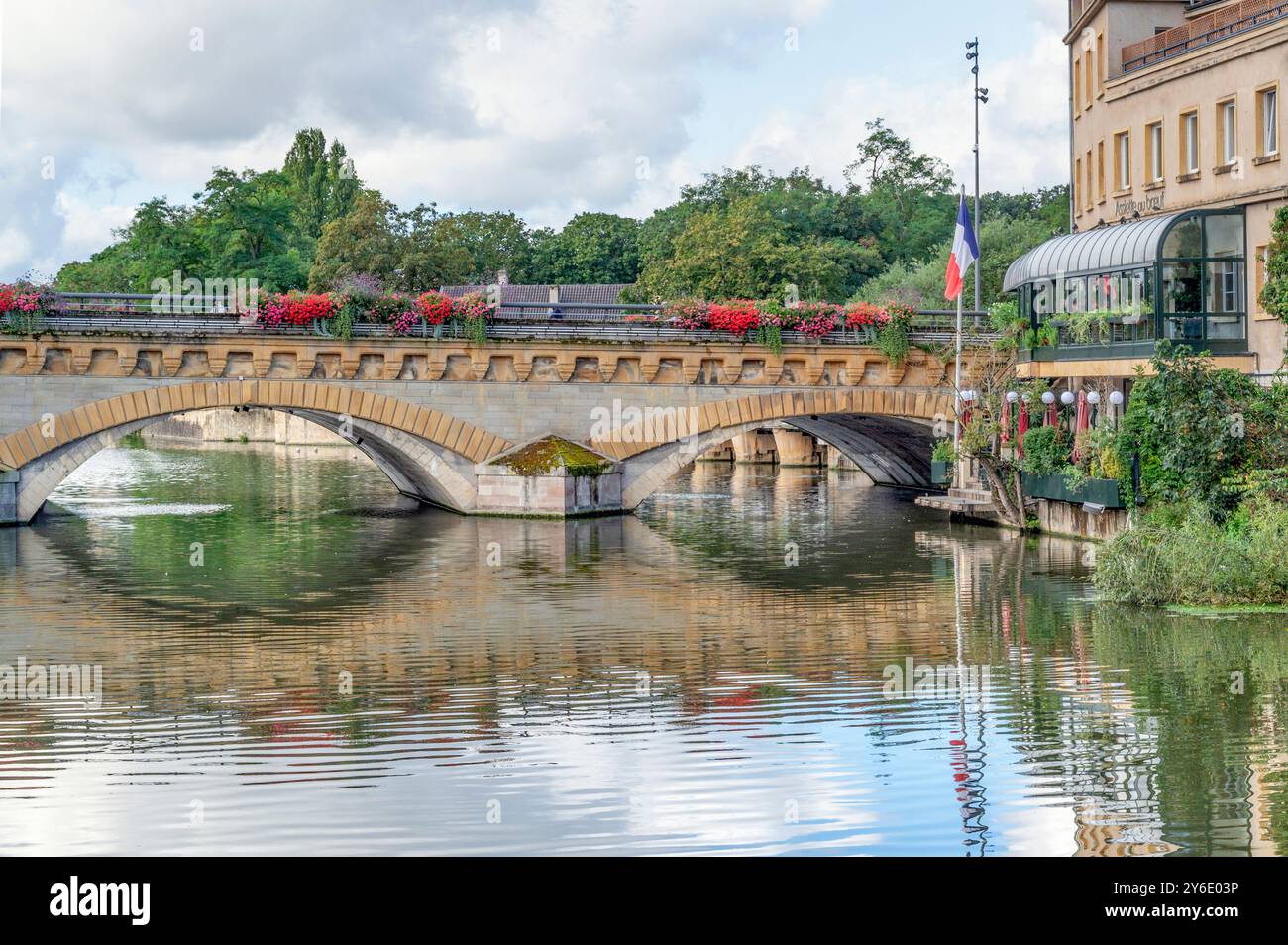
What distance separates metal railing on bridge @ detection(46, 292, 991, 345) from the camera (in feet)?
144

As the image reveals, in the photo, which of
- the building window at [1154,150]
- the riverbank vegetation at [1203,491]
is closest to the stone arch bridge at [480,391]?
the building window at [1154,150]

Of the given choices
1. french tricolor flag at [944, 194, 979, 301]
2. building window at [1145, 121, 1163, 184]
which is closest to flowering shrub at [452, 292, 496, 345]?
french tricolor flag at [944, 194, 979, 301]

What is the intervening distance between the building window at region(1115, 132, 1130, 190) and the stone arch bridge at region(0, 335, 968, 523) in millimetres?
6669

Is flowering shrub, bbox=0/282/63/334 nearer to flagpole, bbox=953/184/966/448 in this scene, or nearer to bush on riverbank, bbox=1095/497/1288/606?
flagpole, bbox=953/184/966/448

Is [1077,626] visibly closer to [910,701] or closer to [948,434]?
[910,701]

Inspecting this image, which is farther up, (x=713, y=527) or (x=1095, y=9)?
(x=1095, y=9)

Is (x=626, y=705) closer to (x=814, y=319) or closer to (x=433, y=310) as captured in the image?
(x=433, y=310)

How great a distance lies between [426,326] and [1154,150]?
58.9ft

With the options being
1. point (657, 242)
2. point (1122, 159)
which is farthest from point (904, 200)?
point (1122, 159)

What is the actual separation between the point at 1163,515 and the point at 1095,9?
642 inches

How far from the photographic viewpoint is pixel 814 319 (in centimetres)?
4691

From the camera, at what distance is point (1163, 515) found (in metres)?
32.8

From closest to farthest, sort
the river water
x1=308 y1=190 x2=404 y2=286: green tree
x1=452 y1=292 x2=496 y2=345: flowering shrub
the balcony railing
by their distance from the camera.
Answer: the river water
the balcony railing
x1=452 y1=292 x2=496 y2=345: flowering shrub
x1=308 y1=190 x2=404 y2=286: green tree
